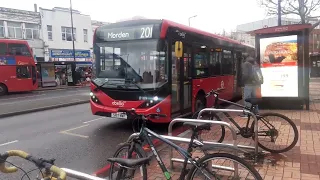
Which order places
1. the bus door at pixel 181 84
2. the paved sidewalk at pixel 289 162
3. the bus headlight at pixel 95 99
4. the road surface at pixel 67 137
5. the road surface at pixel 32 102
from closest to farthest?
the paved sidewalk at pixel 289 162
the road surface at pixel 67 137
the bus door at pixel 181 84
the bus headlight at pixel 95 99
the road surface at pixel 32 102

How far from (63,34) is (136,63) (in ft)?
107

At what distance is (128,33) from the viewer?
796cm

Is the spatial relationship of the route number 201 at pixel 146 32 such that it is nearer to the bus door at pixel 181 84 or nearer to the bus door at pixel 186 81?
the bus door at pixel 181 84

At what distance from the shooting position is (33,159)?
2150mm

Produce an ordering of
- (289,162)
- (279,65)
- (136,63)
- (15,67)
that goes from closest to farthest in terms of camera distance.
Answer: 1. (289,162)
2. (136,63)
3. (279,65)
4. (15,67)

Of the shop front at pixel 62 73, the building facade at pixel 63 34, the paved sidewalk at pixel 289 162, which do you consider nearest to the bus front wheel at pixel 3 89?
the shop front at pixel 62 73

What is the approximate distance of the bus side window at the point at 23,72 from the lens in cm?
2102

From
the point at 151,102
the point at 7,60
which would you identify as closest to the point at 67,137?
the point at 151,102

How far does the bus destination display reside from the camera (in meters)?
7.71

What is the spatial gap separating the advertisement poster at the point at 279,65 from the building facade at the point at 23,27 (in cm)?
3048

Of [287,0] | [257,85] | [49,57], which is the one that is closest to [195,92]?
[257,85]

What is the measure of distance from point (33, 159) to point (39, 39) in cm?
3615

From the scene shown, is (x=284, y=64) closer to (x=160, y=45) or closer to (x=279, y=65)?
(x=279, y=65)

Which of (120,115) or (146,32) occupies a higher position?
(146,32)
